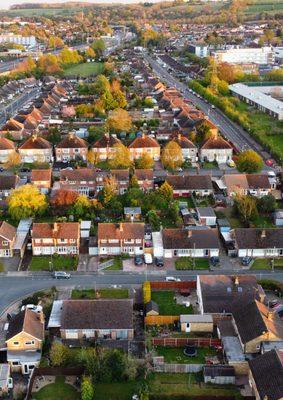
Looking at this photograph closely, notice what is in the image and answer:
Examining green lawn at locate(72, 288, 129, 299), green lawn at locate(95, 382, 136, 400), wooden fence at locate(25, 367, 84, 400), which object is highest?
wooden fence at locate(25, 367, 84, 400)

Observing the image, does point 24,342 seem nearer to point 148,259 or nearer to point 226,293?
point 226,293

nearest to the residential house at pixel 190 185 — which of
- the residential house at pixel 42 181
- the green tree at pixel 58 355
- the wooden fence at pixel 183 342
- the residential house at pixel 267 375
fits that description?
the residential house at pixel 42 181

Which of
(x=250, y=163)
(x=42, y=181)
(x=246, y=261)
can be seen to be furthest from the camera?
(x=250, y=163)

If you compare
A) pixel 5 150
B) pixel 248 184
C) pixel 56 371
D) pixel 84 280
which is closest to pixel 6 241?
pixel 84 280

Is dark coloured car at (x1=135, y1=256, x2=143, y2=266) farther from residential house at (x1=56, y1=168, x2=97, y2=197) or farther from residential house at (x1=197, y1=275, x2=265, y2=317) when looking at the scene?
residential house at (x1=56, y1=168, x2=97, y2=197)

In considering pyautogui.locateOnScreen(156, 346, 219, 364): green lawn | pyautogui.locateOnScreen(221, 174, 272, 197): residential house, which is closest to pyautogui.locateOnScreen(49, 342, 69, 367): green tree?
pyautogui.locateOnScreen(156, 346, 219, 364): green lawn

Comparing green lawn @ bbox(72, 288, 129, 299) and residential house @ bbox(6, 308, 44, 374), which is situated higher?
residential house @ bbox(6, 308, 44, 374)

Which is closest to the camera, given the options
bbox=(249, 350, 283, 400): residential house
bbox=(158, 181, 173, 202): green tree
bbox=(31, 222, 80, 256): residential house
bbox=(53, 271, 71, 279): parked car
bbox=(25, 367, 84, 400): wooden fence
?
bbox=(249, 350, 283, 400): residential house

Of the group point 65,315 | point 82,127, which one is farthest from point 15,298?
point 82,127
